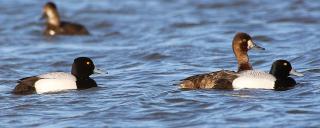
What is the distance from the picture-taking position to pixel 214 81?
11211 millimetres

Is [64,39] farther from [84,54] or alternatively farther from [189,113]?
[189,113]

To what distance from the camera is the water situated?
9945mm

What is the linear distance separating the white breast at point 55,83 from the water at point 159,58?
0.15 meters

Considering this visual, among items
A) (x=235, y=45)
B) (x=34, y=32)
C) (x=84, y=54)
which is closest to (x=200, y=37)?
(x=84, y=54)

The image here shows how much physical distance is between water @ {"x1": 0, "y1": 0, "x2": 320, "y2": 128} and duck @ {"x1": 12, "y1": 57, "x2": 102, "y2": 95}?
5.9 inches

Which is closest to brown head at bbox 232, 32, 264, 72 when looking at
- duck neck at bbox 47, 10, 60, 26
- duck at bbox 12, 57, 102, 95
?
duck at bbox 12, 57, 102, 95

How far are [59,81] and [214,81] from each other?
5.99 feet

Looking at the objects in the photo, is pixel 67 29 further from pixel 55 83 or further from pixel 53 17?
pixel 55 83

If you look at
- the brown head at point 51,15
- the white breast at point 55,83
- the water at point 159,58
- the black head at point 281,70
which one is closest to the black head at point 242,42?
the black head at point 281,70

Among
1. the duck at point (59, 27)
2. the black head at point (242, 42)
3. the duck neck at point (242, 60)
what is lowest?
the duck neck at point (242, 60)

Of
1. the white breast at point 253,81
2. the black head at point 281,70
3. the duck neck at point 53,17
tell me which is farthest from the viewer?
the duck neck at point 53,17

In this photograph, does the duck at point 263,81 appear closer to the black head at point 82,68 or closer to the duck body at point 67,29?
the black head at point 82,68

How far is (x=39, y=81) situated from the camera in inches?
455

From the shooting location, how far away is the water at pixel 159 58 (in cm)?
995
